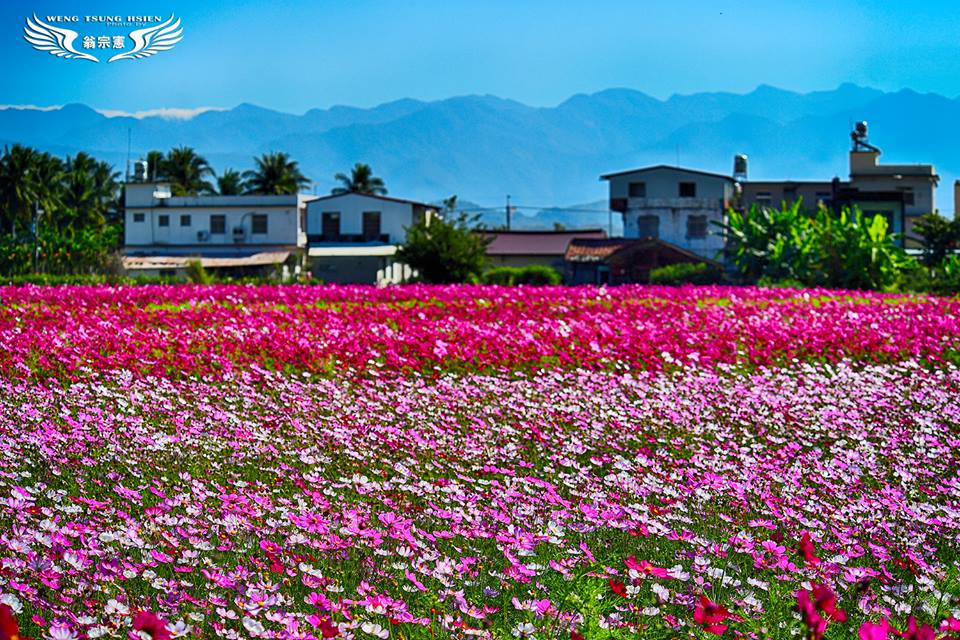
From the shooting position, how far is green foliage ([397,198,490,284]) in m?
42.1

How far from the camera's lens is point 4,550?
5.13 metres

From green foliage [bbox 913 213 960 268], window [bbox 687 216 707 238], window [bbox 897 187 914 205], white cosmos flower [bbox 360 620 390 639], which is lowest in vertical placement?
white cosmos flower [bbox 360 620 390 639]

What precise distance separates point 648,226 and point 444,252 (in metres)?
27.7

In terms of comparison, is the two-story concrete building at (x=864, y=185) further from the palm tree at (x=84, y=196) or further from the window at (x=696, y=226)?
the palm tree at (x=84, y=196)

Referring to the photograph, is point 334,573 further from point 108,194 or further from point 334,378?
point 108,194

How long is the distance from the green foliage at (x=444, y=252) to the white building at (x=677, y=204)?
24539mm

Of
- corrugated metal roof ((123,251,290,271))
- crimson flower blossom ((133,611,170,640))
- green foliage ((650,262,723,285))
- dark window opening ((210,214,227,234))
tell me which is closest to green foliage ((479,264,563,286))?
green foliage ((650,262,723,285))

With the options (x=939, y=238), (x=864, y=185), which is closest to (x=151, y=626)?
(x=939, y=238)

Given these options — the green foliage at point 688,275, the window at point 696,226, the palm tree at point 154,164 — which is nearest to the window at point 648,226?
the window at point 696,226

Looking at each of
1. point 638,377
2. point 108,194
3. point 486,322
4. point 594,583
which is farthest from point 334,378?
point 108,194

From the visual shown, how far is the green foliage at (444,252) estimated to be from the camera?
42.1 meters

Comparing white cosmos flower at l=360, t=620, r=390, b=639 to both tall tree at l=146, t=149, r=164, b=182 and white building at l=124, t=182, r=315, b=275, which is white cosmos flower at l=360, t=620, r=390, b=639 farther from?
tall tree at l=146, t=149, r=164, b=182

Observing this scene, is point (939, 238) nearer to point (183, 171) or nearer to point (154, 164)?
point (154, 164)

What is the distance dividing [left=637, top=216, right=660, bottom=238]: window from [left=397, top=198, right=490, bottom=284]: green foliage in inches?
1009
